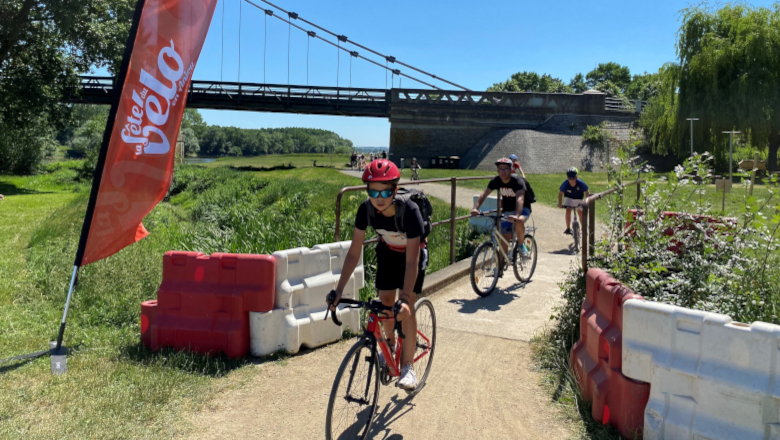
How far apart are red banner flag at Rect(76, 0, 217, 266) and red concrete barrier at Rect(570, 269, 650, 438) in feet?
13.7

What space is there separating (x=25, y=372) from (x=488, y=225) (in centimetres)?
840

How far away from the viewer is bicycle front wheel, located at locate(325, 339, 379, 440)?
3.53 m

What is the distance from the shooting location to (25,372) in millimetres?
4777

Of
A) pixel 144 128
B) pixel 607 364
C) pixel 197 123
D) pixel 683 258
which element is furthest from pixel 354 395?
pixel 197 123

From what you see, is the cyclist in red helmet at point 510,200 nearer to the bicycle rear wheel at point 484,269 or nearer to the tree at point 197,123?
the bicycle rear wheel at point 484,269

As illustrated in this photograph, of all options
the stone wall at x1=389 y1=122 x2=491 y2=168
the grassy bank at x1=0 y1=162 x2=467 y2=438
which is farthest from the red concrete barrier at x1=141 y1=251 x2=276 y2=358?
the stone wall at x1=389 y1=122 x2=491 y2=168

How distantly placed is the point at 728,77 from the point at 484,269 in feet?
101

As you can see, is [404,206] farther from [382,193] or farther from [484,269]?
[484,269]

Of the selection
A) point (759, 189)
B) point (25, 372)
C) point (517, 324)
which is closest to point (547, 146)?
point (759, 189)

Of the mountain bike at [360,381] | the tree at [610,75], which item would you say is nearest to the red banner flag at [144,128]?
the mountain bike at [360,381]

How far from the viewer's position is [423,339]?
15.4ft

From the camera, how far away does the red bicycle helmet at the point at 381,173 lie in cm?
361

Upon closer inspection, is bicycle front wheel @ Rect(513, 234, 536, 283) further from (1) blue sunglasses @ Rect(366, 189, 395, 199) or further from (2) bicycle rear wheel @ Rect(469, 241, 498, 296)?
(1) blue sunglasses @ Rect(366, 189, 395, 199)

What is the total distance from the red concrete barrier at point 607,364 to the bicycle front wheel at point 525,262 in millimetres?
3838
